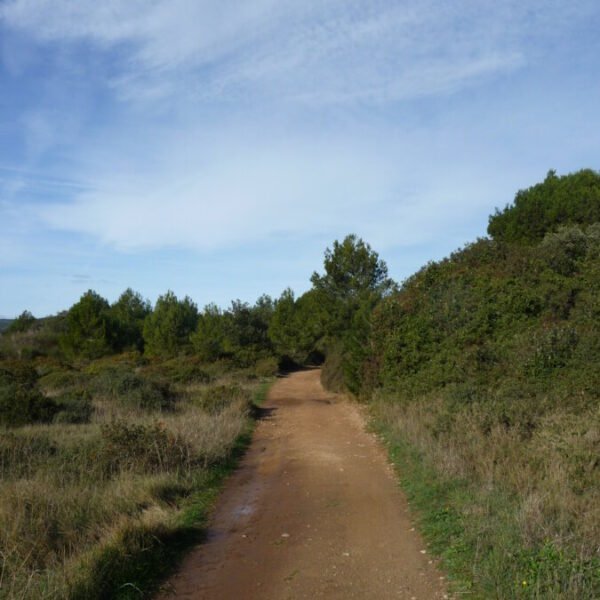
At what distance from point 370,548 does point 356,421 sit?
1102cm

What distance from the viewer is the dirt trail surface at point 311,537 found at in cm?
582

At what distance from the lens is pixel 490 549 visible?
600 cm

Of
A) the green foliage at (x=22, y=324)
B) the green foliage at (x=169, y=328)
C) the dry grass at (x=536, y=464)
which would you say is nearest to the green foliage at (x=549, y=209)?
the dry grass at (x=536, y=464)

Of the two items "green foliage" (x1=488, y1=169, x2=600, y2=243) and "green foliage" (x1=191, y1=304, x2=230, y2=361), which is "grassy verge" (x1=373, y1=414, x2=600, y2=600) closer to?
"green foliage" (x1=488, y1=169, x2=600, y2=243)

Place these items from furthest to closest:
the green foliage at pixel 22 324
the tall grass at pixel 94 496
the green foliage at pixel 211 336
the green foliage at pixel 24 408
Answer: the green foliage at pixel 22 324, the green foliage at pixel 211 336, the green foliage at pixel 24 408, the tall grass at pixel 94 496

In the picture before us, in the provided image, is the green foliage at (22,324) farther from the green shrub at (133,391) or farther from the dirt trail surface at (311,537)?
the dirt trail surface at (311,537)

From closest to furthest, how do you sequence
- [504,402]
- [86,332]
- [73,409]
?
[504,402], [73,409], [86,332]

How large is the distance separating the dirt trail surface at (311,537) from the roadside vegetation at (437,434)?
1.15 ft

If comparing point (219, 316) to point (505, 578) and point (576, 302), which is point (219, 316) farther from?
point (505, 578)

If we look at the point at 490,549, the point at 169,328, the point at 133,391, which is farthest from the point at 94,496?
the point at 169,328

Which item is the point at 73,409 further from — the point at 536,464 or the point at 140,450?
the point at 536,464

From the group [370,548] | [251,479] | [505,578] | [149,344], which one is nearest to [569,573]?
[505,578]

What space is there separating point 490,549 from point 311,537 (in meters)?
2.13

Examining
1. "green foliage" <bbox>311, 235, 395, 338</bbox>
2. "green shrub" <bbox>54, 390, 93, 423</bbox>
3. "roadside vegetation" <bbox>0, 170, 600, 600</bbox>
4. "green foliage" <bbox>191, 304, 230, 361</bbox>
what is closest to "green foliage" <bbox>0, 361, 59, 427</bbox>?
"roadside vegetation" <bbox>0, 170, 600, 600</bbox>
